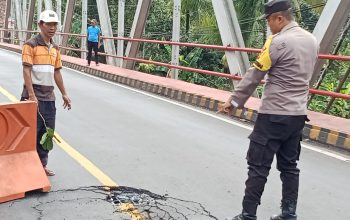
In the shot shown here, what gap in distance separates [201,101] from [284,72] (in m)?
6.63

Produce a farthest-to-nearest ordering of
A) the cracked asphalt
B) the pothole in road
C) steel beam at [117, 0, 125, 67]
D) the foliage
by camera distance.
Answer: steel beam at [117, 0, 125, 67], the foliage, the cracked asphalt, the pothole in road

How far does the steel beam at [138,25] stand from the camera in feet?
51.9

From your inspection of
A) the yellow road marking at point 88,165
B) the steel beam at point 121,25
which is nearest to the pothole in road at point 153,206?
the yellow road marking at point 88,165

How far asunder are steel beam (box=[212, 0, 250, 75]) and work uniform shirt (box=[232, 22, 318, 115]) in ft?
23.5

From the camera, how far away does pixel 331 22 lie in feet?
28.0

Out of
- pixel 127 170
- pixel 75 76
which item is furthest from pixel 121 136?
pixel 75 76

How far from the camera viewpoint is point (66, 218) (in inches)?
163

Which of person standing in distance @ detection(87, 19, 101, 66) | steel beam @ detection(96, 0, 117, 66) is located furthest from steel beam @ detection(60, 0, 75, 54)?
person standing in distance @ detection(87, 19, 101, 66)

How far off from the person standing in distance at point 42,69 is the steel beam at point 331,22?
5078mm

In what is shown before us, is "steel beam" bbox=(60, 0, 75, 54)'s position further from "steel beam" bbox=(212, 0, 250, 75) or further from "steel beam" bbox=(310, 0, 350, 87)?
"steel beam" bbox=(310, 0, 350, 87)

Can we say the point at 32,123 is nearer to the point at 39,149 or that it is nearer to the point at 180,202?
the point at 39,149

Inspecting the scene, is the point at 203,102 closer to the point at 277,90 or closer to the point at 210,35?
the point at 277,90

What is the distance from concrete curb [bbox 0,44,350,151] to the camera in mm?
7105

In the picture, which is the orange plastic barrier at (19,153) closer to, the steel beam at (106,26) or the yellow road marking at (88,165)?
the yellow road marking at (88,165)
